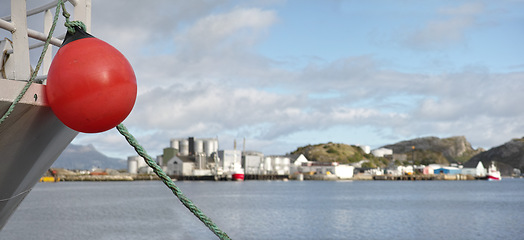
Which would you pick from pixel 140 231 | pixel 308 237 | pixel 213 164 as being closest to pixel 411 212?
pixel 308 237

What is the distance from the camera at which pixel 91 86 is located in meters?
4.83

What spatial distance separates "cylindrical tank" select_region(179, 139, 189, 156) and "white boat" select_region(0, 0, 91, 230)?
153647 mm

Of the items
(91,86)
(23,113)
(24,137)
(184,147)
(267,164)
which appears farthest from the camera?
(267,164)

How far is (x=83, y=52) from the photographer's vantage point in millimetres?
4938

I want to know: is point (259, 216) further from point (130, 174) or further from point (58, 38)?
point (130, 174)

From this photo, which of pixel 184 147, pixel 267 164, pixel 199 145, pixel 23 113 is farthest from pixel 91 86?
pixel 267 164

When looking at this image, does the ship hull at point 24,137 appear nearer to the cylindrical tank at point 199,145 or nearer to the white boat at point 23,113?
the white boat at point 23,113

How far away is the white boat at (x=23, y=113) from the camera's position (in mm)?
5539

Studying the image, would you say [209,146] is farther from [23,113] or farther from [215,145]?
[23,113]

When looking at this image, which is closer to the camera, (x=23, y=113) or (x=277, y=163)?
(x=23, y=113)

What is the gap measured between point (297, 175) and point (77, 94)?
583 ft

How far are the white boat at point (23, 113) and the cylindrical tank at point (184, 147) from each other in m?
154

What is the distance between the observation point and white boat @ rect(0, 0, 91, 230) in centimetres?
554

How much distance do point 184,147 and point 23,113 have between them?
514 feet
